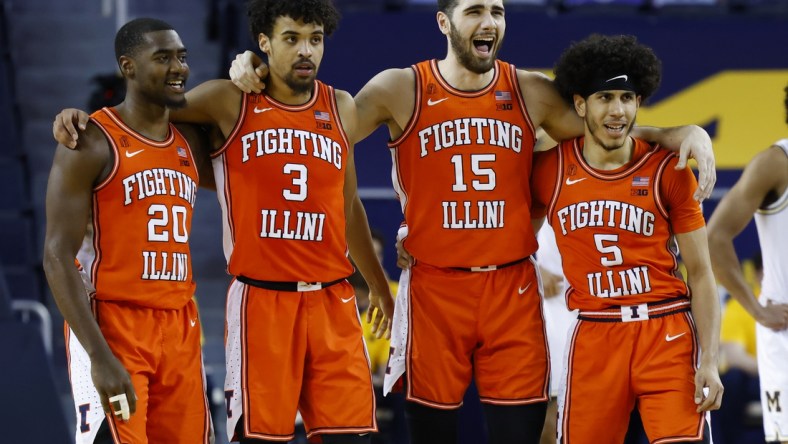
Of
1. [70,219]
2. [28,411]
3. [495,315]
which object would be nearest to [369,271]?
[495,315]

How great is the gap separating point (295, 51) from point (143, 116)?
25.9 inches

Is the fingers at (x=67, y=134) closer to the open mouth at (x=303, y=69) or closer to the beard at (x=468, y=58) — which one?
the open mouth at (x=303, y=69)

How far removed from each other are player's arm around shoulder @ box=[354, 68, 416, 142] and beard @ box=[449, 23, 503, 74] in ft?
0.76

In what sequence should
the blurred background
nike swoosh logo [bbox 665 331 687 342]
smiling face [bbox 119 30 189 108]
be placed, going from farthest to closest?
the blurred background → nike swoosh logo [bbox 665 331 687 342] → smiling face [bbox 119 30 189 108]

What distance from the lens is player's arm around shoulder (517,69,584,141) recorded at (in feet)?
18.3

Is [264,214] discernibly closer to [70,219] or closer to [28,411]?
[70,219]

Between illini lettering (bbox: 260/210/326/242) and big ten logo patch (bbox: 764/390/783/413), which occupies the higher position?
illini lettering (bbox: 260/210/326/242)

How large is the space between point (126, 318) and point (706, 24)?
5.67 metres

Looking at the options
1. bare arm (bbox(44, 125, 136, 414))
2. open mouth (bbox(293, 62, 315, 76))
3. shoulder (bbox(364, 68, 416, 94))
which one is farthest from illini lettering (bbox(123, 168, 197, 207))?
shoulder (bbox(364, 68, 416, 94))

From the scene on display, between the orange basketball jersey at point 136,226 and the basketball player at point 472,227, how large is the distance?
973 millimetres

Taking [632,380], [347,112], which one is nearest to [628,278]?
[632,380]

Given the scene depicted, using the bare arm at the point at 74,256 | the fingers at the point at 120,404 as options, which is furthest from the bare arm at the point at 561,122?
the fingers at the point at 120,404

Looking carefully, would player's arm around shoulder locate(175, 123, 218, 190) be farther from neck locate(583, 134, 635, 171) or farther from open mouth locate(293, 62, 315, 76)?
neck locate(583, 134, 635, 171)

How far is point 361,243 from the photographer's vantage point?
574cm
